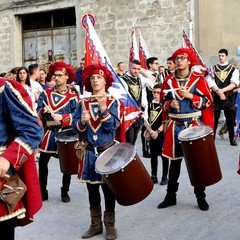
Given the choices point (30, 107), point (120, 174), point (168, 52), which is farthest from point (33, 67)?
point (168, 52)

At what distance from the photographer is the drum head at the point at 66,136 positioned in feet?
19.2

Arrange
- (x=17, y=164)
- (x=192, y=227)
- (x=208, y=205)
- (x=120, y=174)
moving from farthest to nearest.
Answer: (x=208, y=205), (x=192, y=227), (x=120, y=174), (x=17, y=164)

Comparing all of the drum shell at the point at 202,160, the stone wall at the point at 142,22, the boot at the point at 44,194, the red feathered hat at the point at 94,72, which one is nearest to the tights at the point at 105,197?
the red feathered hat at the point at 94,72

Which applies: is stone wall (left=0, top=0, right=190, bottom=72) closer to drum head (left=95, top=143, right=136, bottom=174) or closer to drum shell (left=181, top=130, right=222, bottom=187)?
drum shell (left=181, top=130, right=222, bottom=187)

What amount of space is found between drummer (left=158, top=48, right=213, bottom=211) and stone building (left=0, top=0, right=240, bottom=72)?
1015 cm

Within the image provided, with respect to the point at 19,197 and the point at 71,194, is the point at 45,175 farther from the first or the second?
the point at 19,197

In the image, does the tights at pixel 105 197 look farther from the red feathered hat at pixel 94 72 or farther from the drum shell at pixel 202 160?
the drum shell at pixel 202 160

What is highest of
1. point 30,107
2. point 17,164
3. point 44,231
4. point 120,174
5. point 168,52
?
point 168,52

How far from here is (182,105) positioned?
18.5ft

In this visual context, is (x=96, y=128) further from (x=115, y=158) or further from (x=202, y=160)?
(x=202, y=160)

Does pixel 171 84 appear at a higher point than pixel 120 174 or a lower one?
higher

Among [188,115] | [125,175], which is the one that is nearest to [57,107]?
[188,115]

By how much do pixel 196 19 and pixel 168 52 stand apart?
138 cm

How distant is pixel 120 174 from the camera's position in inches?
172
